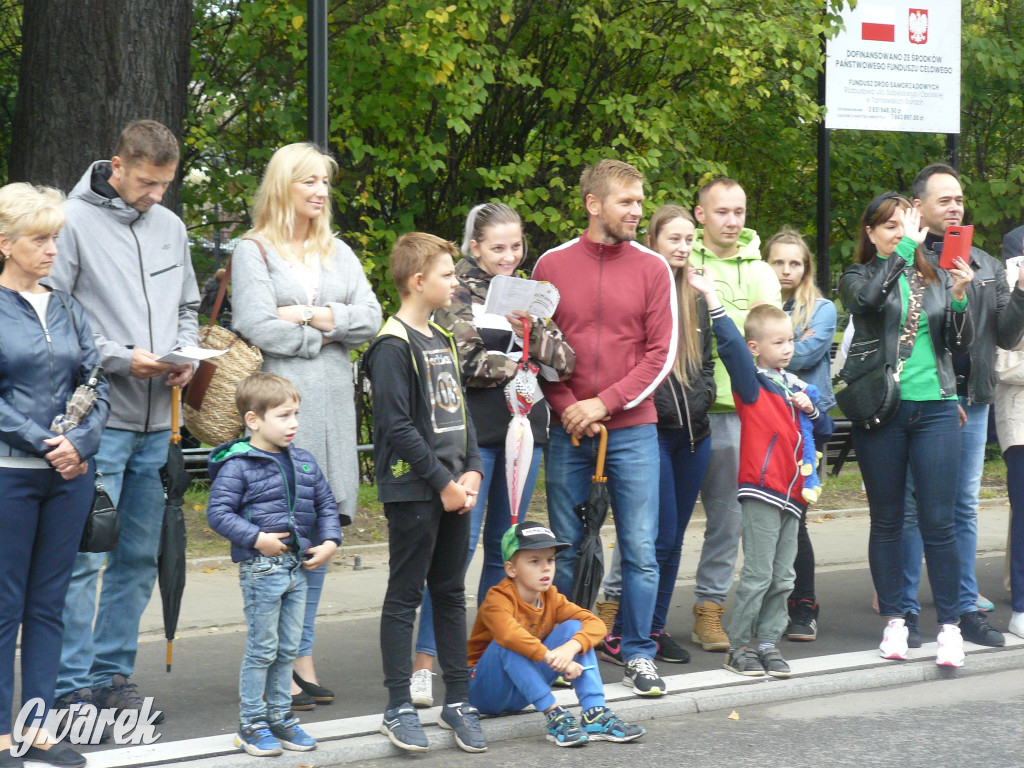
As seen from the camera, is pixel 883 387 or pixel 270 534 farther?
pixel 883 387

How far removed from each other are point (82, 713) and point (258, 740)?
0.73 metres

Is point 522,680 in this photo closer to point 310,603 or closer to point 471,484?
point 471,484

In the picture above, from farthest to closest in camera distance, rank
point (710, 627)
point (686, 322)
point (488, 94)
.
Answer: point (488, 94), point (710, 627), point (686, 322)

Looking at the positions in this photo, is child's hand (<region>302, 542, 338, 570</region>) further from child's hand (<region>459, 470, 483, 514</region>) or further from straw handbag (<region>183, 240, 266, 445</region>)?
straw handbag (<region>183, 240, 266, 445</region>)

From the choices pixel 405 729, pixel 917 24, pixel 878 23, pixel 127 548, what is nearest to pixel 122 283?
pixel 127 548

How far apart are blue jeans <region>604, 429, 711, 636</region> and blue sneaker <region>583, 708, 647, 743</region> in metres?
1.03

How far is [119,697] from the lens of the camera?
4.78m

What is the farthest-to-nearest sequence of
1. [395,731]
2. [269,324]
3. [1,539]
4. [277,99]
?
[277,99] < [269,324] < [395,731] < [1,539]

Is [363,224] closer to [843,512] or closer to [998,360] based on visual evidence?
[843,512]

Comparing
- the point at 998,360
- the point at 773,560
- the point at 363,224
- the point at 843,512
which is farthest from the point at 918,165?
the point at 773,560

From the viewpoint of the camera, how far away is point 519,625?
4719 mm

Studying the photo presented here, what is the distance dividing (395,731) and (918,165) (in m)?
11.2

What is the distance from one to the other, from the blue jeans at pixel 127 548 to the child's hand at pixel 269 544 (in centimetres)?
74

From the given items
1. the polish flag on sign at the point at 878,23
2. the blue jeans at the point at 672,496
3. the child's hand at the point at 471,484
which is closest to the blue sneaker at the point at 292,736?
the child's hand at the point at 471,484
